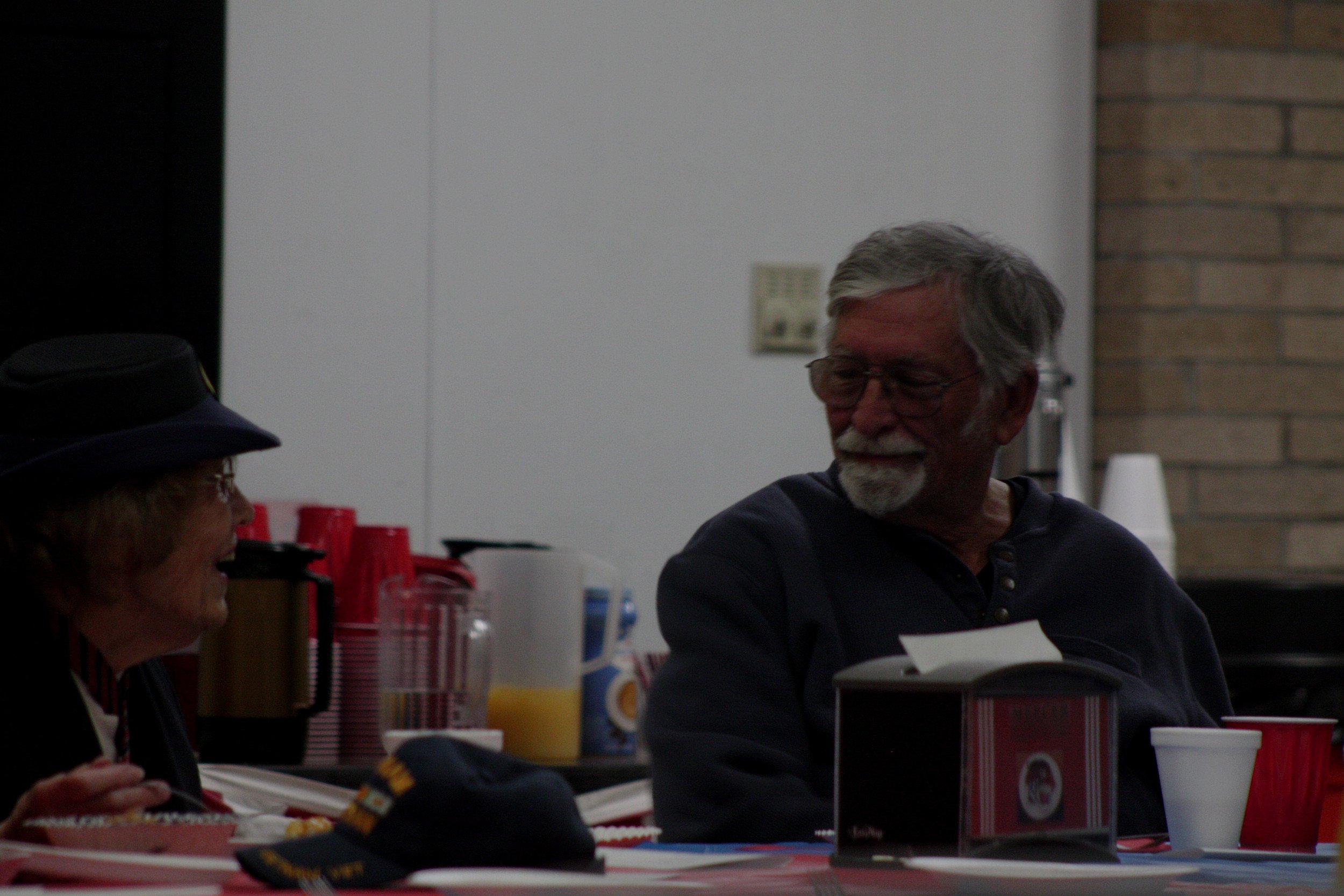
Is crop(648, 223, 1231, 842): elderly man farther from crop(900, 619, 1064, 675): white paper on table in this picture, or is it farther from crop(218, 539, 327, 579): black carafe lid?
crop(218, 539, 327, 579): black carafe lid

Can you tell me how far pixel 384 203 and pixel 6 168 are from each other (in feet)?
2.29

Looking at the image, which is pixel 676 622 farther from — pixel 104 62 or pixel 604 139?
pixel 104 62

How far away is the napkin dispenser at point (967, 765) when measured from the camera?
39.3 inches

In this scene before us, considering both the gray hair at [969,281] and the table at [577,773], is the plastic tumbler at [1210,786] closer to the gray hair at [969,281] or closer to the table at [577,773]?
the gray hair at [969,281]

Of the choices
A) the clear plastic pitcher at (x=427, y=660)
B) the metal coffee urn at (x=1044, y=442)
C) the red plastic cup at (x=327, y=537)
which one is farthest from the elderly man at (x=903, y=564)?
the metal coffee urn at (x=1044, y=442)

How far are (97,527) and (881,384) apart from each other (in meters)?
0.79

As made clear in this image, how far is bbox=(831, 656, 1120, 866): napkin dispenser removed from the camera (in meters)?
1.00

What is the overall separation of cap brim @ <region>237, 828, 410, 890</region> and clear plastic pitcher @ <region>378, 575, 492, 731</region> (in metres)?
1.24

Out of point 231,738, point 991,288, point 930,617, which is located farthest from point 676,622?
point 231,738

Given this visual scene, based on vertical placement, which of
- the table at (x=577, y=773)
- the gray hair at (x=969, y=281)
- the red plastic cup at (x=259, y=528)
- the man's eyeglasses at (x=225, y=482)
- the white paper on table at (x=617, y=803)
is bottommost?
the white paper on table at (x=617, y=803)

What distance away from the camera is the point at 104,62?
3.07 meters

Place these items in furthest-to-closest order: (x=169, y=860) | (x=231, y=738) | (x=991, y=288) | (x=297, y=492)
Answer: (x=297, y=492) → (x=231, y=738) → (x=991, y=288) → (x=169, y=860)

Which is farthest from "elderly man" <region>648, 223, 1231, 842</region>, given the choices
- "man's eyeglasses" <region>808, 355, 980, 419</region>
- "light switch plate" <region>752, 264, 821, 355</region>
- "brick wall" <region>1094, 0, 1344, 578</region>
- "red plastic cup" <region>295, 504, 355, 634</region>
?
"brick wall" <region>1094, 0, 1344, 578</region>

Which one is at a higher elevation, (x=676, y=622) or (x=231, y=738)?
(x=676, y=622)
